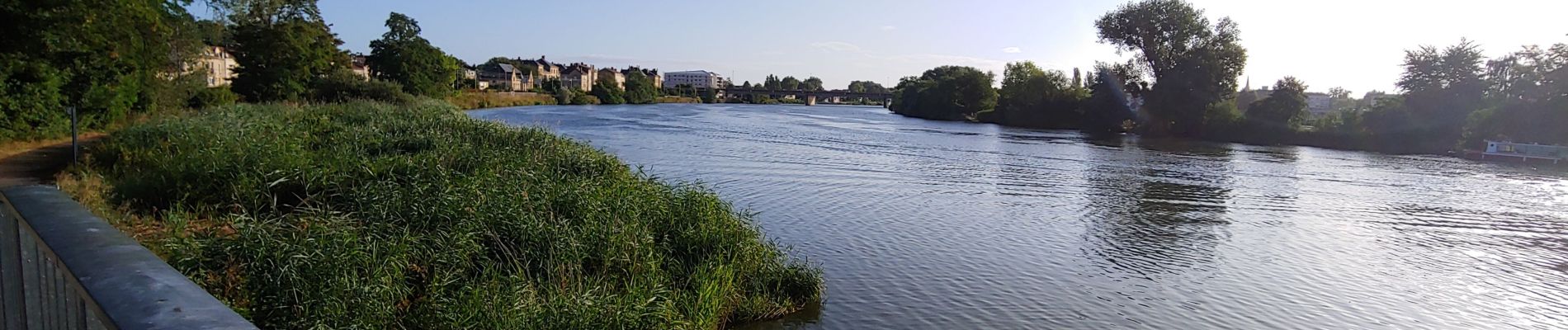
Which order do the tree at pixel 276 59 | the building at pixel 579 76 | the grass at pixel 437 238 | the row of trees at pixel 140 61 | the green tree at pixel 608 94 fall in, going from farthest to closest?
the building at pixel 579 76 < the green tree at pixel 608 94 < the tree at pixel 276 59 < the row of trees at pixel 140 61 < the grass at pixel 437 238

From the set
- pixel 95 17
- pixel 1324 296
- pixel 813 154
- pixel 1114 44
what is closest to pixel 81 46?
pixel 95 17

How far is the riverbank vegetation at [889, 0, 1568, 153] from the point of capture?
43.4 meters

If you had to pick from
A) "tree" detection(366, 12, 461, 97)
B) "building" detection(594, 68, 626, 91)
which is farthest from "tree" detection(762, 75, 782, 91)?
"tree" detection(366, 12, 461, 97)

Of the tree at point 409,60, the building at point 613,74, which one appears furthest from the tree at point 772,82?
the tree at point 409,60

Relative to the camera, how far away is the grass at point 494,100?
72625mm

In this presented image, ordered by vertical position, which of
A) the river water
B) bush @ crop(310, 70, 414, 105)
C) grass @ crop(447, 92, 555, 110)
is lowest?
the river water

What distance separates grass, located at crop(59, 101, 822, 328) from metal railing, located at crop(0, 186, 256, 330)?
4.50 metres

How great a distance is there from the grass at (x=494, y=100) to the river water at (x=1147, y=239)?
45.2 meters

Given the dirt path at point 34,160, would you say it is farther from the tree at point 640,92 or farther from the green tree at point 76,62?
the tree at point 640,92

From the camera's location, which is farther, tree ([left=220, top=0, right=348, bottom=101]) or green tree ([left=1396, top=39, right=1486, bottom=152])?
green tree ([left=1396, top=39, right=1486, bottom=152])

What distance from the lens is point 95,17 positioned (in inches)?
856

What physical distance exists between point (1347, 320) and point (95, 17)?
26196 mm

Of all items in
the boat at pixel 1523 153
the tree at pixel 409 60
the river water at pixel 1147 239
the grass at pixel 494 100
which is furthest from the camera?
the grass at pixel 494 100

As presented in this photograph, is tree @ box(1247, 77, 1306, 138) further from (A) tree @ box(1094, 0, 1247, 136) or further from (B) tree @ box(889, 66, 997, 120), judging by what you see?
(B) tree @ box(889, 66, 997, 120)
